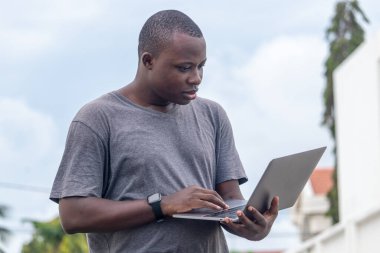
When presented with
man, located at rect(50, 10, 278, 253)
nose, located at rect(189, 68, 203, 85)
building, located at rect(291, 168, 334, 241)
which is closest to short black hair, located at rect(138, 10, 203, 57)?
man, located at rect(50, 10, 278, 253)

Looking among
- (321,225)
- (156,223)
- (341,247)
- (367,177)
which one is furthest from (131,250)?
(321,225)

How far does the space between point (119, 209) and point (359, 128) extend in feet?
101

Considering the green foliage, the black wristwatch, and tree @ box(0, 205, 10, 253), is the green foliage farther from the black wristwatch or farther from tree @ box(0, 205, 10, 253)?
the black wristwatch

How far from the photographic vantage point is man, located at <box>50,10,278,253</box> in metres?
4.02

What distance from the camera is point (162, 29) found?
13.4 ft

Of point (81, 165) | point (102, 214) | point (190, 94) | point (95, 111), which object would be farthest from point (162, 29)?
point (102, 214)

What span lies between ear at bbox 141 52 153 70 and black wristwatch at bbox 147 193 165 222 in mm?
412

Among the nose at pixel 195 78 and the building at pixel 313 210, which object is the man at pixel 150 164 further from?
the building at pixel 313 210

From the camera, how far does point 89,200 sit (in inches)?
159

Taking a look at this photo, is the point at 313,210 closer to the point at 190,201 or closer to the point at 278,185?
the point at 278,185

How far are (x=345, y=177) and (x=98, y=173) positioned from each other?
1269 inches

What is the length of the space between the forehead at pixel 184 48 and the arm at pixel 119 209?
0.41 metres

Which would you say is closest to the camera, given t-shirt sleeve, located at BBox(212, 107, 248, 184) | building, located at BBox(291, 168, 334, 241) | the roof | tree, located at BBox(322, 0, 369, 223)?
t-shirt sleeve, located at BBox(212, 107, 248, 184)

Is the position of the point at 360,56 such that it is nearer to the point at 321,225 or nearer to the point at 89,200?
the point at 321,225
